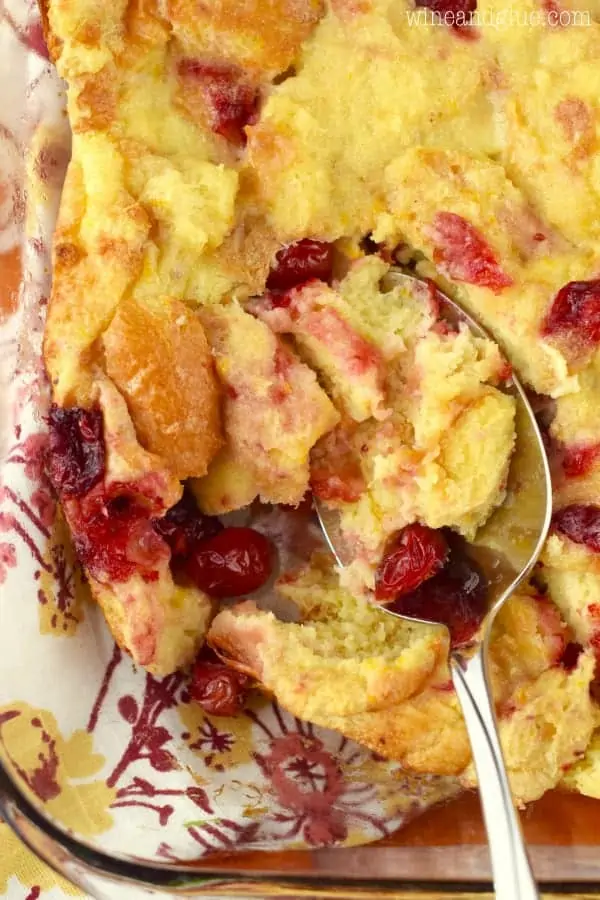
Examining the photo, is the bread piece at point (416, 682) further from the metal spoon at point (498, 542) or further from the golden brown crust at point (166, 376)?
the golden brown crust at point (166, 376)

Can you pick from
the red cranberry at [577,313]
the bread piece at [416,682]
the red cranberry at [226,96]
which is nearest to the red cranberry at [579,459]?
the red cranberry at [577,313]

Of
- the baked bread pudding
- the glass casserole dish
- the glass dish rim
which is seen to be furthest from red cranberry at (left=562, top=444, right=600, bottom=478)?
the glass dish rim

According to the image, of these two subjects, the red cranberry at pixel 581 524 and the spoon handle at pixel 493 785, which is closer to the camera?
the spoon handle at pixel 493 785

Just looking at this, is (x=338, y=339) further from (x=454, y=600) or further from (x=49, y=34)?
(x=49, y=34)

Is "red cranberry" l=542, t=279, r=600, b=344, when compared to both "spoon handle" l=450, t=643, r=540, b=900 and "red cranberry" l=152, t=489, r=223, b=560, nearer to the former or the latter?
"spoon handle" l=450, t=643, r=540, b=900

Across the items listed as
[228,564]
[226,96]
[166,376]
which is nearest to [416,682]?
[228,564]
